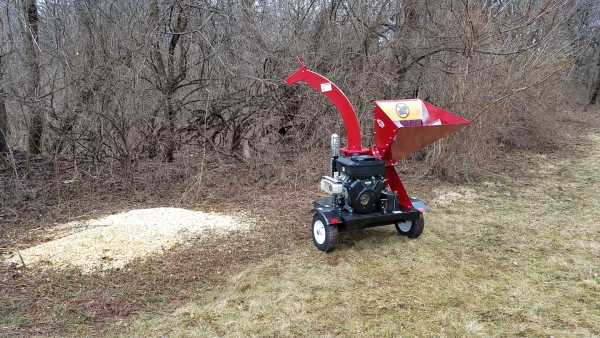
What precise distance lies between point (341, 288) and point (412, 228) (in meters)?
1.37

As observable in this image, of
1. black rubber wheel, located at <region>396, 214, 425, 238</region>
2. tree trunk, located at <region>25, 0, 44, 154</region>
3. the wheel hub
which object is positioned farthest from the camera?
tree trunk, located at <region>25, 0, 44, 154</region>

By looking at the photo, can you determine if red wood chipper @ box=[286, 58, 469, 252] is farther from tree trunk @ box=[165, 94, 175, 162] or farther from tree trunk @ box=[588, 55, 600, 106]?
tree trunk @ box=[588, 55, 600, 106]

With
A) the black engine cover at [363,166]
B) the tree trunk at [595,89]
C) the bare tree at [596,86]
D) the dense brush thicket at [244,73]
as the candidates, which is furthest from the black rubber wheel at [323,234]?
the tree trunk at [595,89]

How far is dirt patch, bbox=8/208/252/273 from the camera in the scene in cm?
398

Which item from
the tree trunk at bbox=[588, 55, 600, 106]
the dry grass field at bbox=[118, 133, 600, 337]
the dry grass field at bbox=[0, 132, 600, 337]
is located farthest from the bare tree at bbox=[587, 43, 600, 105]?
the dry grass field at bbox=[0, 132, 600, 337]

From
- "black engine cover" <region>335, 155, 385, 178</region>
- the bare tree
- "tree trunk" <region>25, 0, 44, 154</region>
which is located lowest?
"black engine cover" <region>335, 155, 385, 178</region>

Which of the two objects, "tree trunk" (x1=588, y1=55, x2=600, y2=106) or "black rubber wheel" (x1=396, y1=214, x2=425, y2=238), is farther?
"tree trunk" (x1=588, y1=55, x2=600, y2=106)

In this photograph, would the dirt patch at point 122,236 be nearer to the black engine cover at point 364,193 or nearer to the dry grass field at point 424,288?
the dry grass field at point 424,288

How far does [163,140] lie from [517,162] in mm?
7111

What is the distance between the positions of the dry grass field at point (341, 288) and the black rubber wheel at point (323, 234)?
100mm

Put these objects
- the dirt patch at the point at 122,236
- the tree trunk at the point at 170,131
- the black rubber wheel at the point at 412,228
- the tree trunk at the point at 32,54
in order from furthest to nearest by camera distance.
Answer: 1. the tree trunk at the point at 170,131
2. the tree trunk at the point at 32,54
3. the black rubber wheel at the point at 412,228
4. the dirt patch at the point at 122,236

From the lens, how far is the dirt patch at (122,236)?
3.98 m

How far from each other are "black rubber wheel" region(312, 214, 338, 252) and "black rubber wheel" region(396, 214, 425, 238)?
0.94 m

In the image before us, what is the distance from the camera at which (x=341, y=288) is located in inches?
142
